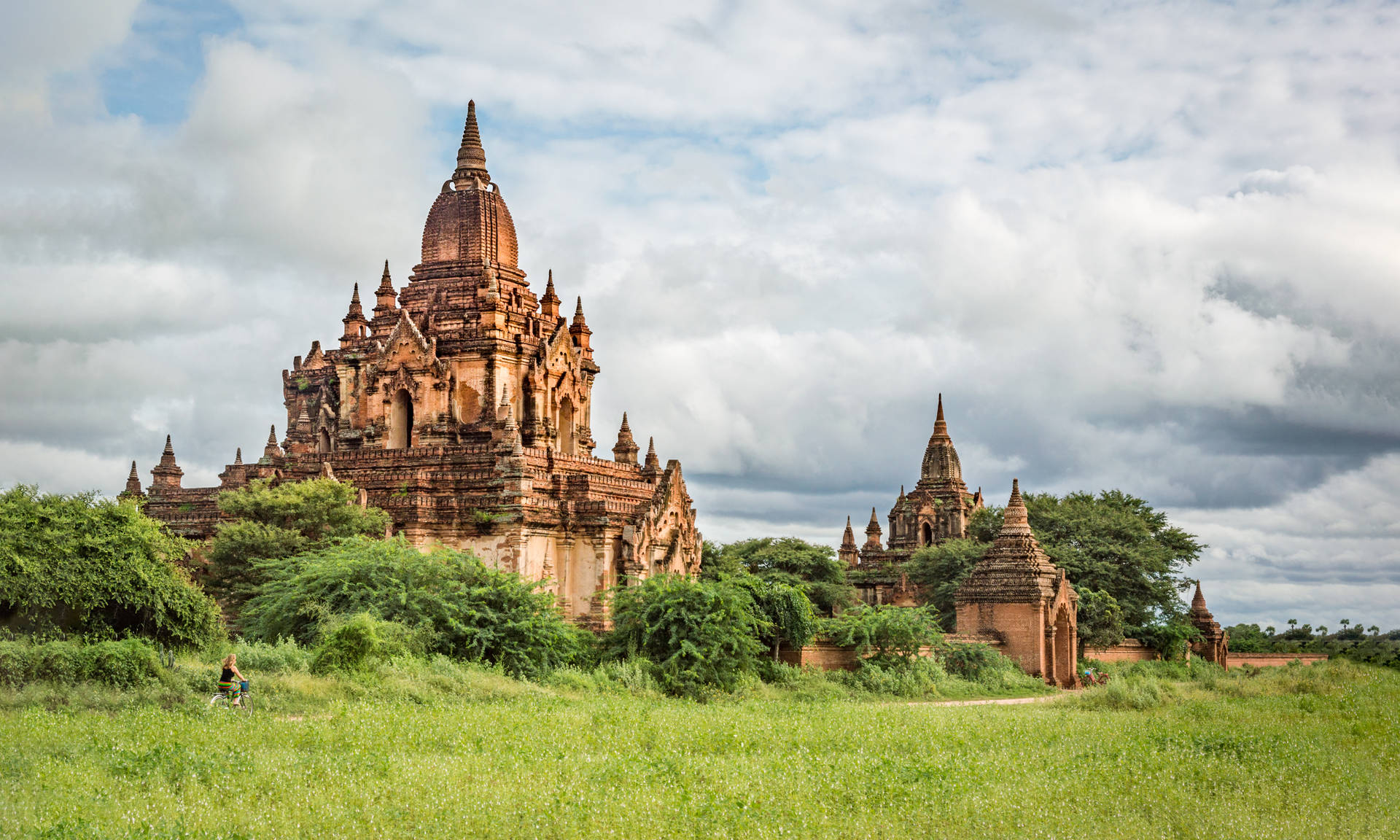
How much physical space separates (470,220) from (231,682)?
882 inches

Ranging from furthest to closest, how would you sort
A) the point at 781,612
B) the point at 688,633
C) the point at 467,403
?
the point at 467,403 < the point at 781,612 < the point at 688,633

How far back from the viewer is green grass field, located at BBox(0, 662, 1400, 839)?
16.0m

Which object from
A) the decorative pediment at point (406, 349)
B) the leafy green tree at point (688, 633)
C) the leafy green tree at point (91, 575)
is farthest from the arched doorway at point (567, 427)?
the leafy green tree at point (91, 575)

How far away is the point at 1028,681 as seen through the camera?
37.4 meters

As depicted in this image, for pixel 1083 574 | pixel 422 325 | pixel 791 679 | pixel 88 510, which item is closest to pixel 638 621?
pixel 791 679

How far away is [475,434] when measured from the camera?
40.2m

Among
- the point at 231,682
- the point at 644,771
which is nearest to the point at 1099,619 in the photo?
the point at 644,771

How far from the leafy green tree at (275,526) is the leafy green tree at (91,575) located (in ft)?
17.1

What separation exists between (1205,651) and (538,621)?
31.7m

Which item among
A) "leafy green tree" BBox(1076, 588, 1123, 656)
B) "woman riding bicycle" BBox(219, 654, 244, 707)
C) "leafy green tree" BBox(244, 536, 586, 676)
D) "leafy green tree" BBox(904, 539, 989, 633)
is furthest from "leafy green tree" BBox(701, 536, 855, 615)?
"woman riding bicycle" BBox(219, 654, 244, 707)

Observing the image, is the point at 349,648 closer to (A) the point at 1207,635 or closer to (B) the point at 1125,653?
(B) the point at 1125,653

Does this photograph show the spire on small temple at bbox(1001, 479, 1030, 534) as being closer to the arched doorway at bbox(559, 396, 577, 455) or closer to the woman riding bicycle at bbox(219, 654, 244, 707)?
the arched doorway at bbox(559, 396, 577, 455)

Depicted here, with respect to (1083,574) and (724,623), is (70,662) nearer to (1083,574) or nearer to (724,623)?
(724,623)

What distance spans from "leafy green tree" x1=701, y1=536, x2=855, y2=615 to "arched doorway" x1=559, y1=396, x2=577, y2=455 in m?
17.0
